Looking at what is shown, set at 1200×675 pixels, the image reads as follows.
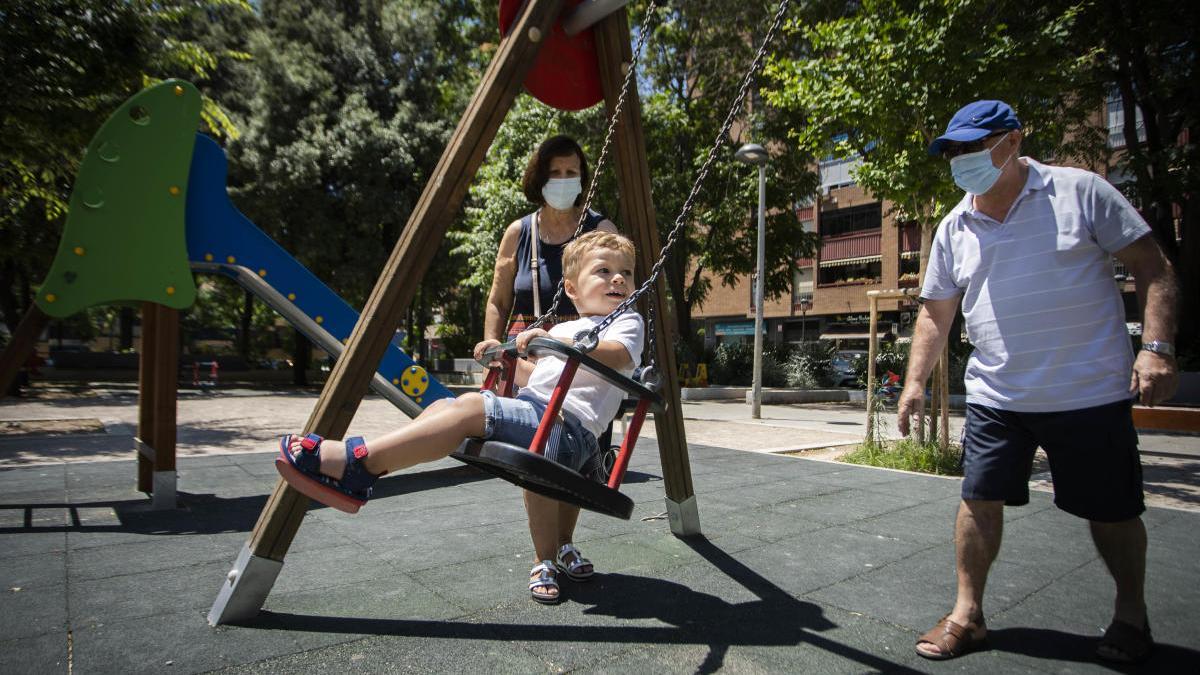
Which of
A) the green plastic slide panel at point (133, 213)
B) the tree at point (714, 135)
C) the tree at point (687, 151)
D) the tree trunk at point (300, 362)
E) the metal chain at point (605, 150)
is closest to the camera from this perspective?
the metal chain at point (605, 150)

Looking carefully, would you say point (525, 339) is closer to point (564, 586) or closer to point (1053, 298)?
point (564, 586)

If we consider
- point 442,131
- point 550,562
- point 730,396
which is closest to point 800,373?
point 730,396

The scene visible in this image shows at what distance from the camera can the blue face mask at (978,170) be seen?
8.12ft

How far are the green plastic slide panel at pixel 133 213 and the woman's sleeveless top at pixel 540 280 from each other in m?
2.40

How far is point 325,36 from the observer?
64.4 feet

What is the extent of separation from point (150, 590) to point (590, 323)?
2159mm

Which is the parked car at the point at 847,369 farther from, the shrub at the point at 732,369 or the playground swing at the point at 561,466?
the playground swing at the point at 561,466

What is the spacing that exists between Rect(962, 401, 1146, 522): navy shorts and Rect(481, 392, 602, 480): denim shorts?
1.37 m

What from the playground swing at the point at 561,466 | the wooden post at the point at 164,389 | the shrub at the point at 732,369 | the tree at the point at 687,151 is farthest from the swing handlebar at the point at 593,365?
the shrub at the point at 732,369

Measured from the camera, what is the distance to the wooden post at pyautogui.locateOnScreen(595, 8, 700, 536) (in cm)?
359

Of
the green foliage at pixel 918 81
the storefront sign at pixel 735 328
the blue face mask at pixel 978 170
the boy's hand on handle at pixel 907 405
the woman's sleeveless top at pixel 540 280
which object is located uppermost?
the green foliage at pixel 918 81

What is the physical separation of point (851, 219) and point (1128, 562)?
3775 centimetres

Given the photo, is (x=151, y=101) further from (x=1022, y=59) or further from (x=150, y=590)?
(x=1022, y=59)

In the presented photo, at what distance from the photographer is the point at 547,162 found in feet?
11.0
